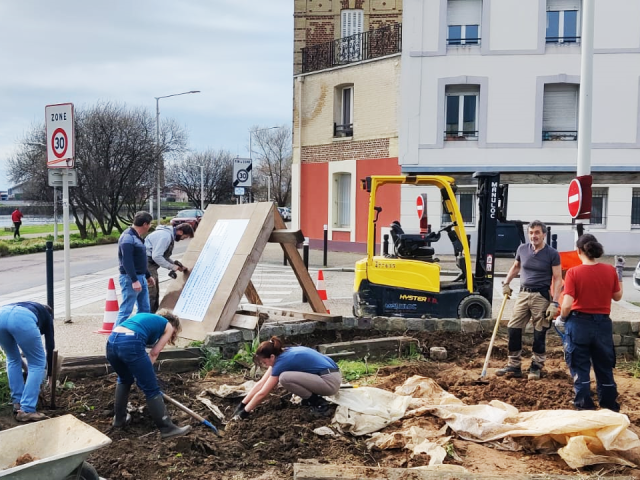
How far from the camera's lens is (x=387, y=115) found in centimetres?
2338

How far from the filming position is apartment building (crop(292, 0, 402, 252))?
23.6 meters

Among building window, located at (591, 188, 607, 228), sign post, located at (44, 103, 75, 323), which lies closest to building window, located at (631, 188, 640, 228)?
building window, located at (591, 188, 607, 228)

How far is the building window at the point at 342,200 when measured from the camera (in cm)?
2559

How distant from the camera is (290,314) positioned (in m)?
9.06

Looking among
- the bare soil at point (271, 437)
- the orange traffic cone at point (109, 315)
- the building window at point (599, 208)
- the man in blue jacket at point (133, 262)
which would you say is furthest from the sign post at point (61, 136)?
the building window at point (599, 208)

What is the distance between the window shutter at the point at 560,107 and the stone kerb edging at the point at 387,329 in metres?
15.1

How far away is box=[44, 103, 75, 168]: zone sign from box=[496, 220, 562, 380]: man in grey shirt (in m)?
6.82

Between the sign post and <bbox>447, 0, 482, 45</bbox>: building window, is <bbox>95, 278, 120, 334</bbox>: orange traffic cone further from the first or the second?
<bbox>447, 0, 482, 45</bbox>: building window

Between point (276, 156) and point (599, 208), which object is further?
point (276, 156)

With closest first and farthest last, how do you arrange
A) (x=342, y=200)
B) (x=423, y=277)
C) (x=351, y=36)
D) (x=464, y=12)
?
(x=423, y=277) < (x=464, y=12) < (x=351, y=36) < (x=342, y=200)

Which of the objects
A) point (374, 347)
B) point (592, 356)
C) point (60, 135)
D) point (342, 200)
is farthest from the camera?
point (342, 200)

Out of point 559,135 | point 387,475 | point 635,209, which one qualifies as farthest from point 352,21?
point 387,475

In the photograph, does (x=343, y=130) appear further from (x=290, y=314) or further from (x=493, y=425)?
(x=493, y=425)

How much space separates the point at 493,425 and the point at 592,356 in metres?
1.40
